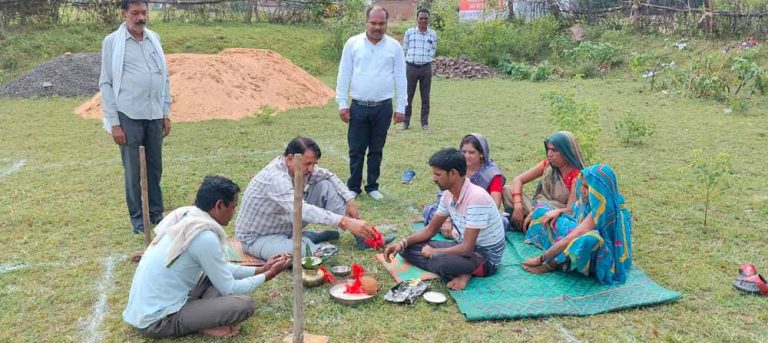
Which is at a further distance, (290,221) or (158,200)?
(158,200)

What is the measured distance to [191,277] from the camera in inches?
142

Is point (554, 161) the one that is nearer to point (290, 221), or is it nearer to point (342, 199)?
point (342, 199)

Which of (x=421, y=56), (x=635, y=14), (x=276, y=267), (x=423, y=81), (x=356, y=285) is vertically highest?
(x=635, y=14)

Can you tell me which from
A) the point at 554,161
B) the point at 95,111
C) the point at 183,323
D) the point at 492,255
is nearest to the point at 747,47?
the point at 554,161

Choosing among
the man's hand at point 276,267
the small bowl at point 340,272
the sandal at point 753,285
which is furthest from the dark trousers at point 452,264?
the sandal at point 753,285

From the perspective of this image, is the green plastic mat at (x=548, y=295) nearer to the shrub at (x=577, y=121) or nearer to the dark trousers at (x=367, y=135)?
the dark trousers at (x=367, y=135)

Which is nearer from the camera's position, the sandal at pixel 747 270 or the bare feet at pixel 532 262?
the sandal at pixel 747 270

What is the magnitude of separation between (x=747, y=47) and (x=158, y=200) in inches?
591

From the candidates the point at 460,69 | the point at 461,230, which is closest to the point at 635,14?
the point at 460,69

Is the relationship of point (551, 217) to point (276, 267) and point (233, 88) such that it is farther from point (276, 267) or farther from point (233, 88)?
point (233, 88)

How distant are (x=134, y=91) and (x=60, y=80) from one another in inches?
403

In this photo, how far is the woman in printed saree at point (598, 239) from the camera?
4.25 metres

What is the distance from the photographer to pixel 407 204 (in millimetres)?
6395

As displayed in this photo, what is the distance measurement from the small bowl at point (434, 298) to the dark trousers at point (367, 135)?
2436 mm
